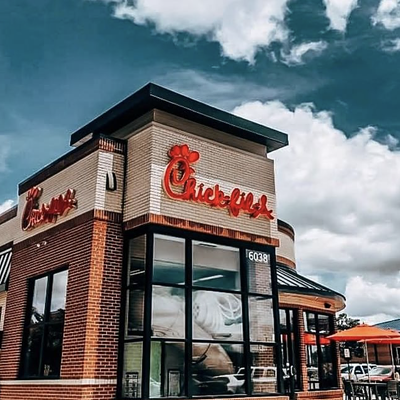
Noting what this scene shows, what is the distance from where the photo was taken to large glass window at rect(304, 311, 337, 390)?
16.4m

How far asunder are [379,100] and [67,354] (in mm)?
13925


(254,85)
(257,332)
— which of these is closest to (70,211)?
(257,332)

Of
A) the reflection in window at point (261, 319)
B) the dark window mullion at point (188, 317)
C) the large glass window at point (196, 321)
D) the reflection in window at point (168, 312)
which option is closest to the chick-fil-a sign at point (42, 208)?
the large glass window at point (196, 321)

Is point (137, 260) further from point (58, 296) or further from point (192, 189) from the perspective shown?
point (58, 296)

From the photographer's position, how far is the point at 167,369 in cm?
1025

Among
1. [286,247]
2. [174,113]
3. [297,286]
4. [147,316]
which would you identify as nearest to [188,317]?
[147,316]

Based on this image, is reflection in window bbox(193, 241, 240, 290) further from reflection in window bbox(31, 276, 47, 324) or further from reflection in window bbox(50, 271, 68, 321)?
reflection in window bbox(31, 276, 47, 324)

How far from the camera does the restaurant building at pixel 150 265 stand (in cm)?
1041

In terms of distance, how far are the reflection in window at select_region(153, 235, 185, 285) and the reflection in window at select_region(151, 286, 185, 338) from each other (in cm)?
22

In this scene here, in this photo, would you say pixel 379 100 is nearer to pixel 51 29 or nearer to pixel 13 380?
pixel 51 29

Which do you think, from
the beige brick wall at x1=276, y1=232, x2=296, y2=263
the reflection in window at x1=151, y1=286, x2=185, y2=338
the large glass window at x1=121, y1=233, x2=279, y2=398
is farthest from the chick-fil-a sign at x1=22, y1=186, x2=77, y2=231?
the beige brick wall at x1=276, y1=232, x2=296, y2=263

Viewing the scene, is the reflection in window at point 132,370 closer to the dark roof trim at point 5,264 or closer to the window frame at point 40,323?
the window frame at point 40,323

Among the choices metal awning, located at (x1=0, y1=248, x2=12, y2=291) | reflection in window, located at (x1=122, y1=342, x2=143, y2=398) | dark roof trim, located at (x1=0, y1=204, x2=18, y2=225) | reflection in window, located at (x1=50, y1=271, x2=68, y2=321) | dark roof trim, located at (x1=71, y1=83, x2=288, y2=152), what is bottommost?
reflection in window, located at (x1=122, y1=342, x2=143, y2=398)

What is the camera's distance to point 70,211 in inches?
468
